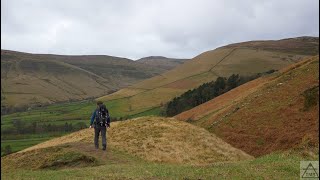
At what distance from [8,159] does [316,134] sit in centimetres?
2216

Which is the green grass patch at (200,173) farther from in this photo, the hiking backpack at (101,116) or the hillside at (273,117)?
the hillside at (273,117)

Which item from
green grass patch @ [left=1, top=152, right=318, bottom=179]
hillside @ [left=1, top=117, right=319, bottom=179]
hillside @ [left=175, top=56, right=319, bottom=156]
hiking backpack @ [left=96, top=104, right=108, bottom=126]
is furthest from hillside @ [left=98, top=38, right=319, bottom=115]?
green grass patch @ [left=1, top=152, right=318, bottom=179]

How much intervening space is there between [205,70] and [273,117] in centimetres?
11160

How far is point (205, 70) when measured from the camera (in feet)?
491

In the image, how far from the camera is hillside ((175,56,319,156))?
113 feet

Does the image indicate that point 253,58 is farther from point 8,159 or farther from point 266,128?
point 8,159

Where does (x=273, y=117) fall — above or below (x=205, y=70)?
below

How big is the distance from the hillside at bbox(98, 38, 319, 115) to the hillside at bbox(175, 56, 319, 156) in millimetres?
65580

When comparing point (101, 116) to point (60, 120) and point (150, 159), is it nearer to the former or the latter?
point (150, 159)

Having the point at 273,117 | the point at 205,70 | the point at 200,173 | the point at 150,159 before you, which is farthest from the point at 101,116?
the point at 205,70

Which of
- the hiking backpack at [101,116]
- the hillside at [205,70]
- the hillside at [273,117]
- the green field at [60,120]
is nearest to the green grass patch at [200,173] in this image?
the hiking backpack at [101,116]

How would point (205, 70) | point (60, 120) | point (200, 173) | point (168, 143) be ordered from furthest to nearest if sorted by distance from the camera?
point (205, 70) < point (60, 120) < point (168, 143) < point (200, 173)

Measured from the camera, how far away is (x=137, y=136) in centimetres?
2764

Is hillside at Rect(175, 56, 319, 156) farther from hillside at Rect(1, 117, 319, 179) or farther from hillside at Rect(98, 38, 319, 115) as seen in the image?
hillside at Rect(98, 38, 319, 115)
